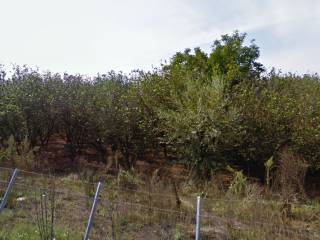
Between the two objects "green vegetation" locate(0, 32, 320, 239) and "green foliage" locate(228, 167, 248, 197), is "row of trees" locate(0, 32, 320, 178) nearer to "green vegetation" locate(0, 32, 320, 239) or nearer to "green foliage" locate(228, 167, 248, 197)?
"green vegetation" locate(0, 32, 320, 239)

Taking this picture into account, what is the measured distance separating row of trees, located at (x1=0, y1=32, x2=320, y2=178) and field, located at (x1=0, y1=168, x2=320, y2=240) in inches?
100

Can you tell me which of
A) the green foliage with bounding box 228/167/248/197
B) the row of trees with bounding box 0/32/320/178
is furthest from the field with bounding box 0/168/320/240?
the row of trees with bounding box 0/32/320/178

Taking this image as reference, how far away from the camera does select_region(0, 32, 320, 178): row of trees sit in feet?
40.0

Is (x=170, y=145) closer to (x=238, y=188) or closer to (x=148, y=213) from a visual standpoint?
(x=238, y=188)

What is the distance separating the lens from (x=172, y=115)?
12.2 metres

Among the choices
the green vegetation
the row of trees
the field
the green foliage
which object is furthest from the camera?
the row of trees

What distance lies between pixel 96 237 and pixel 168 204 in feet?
7.05

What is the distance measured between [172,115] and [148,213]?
4.76 meters

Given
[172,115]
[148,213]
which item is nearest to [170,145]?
[172,115]

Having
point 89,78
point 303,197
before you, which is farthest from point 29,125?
point 303,197

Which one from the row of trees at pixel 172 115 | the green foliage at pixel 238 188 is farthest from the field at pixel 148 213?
the row of trees at pixel 172 115

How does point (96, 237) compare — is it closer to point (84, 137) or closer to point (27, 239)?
point (27, 239)

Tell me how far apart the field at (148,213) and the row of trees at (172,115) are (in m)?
2.54

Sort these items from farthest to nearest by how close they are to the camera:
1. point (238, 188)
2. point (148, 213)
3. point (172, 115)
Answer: point (172, 115)
point (238, 188)
point (148, 213)
